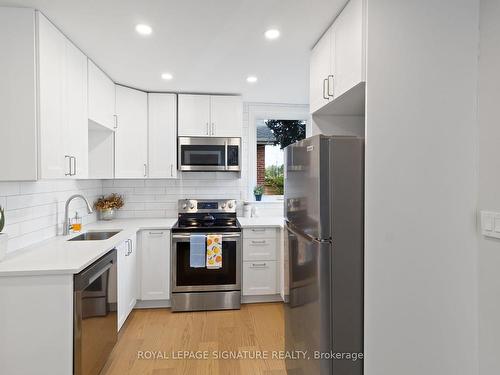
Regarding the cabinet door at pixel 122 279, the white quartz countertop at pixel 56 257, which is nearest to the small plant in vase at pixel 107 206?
the white quartz countertop at pixel 56 257

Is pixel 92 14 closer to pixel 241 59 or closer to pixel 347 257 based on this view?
pixel 241 59

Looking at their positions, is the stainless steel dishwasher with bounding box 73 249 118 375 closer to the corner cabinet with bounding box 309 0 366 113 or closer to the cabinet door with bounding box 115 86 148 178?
the cabinet door with bounding box 115 86 148 178

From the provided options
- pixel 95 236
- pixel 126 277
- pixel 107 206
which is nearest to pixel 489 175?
pixel 126 277

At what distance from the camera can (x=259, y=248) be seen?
3.43m

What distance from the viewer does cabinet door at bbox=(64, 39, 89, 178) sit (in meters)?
2.29

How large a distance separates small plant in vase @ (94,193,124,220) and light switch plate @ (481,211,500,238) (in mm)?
3433

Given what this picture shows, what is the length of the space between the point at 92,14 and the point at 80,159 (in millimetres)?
1080

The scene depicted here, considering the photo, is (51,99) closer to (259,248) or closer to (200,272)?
(200,272)

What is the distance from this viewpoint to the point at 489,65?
1.53 metres

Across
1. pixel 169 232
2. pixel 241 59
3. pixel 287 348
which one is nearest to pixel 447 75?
pixel 241 59

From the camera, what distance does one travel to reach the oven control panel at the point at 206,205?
3918 millimetres

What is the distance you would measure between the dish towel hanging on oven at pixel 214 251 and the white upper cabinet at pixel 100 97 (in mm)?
1550

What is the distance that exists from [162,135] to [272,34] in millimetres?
1930
